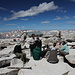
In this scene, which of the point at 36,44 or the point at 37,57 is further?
the point at 36,44

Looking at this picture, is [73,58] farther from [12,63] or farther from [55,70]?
[12,63]

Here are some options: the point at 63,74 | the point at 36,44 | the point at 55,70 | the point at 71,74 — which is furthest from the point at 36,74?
the point at 36,44

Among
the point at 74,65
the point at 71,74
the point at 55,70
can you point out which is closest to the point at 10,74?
the point at 55,70

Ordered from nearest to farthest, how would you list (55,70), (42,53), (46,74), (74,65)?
(46,74), (55,70), (74,65), (42,53)

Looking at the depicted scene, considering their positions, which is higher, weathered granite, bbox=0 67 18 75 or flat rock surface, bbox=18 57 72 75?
flat rock surface, bbox=18 57 72 75

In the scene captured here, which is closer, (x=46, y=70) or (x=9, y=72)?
(x=46, y=70)

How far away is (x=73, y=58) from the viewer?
5566 mm

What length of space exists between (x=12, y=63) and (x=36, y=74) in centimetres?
198

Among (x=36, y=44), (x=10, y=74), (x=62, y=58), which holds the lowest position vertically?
(x=10, y=74)

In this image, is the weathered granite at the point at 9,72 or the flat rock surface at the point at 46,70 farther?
the weathered granite at the point at 9,72

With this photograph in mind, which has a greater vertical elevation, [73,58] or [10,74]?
[73,58]

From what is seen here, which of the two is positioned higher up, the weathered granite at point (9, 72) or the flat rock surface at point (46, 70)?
the flat rock surface at point (46, 70)

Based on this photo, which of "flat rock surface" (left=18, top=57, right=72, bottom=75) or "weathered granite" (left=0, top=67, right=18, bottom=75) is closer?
"flat rock surface" (left=18, top=57, right=72, bottom=75)

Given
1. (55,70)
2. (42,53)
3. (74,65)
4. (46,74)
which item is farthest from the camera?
(42,53)
